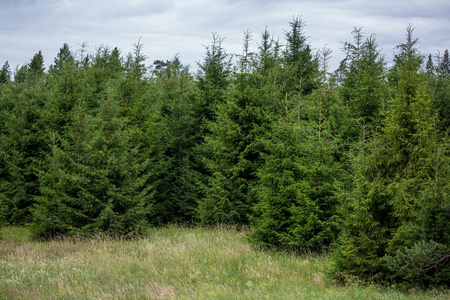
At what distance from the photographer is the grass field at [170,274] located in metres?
6.91

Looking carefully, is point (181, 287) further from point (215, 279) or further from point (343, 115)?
point (343, 115)

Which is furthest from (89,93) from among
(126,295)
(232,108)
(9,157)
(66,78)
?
(126,295)

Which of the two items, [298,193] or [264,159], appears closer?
[298,193]

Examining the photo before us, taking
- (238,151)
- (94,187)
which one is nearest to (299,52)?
Answer: (238,151)

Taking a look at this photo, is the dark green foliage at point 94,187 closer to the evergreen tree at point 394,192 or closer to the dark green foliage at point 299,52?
the evergreen tree at point 394,192

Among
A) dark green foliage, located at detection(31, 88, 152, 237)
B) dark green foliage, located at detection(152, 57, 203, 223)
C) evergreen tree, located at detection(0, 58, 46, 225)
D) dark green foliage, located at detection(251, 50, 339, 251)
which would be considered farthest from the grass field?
evergreen tree, located at detection(0, 58, 46, 225)

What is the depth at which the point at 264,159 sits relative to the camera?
47.1 ft

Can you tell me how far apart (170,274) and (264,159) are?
735 centimetres

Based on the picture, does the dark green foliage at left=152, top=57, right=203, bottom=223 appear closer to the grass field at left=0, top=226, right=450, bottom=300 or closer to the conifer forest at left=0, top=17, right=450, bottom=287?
the conifer forest at left=0, top=17, right=450, bottom=287

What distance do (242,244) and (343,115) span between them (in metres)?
7.34

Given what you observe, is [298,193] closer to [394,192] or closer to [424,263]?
[394,192]

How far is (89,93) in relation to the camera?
18.2m

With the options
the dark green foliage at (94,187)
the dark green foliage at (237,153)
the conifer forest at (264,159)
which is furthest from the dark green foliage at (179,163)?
the dark green foliage at (94,187)

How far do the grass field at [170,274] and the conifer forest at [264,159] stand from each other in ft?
3.16
